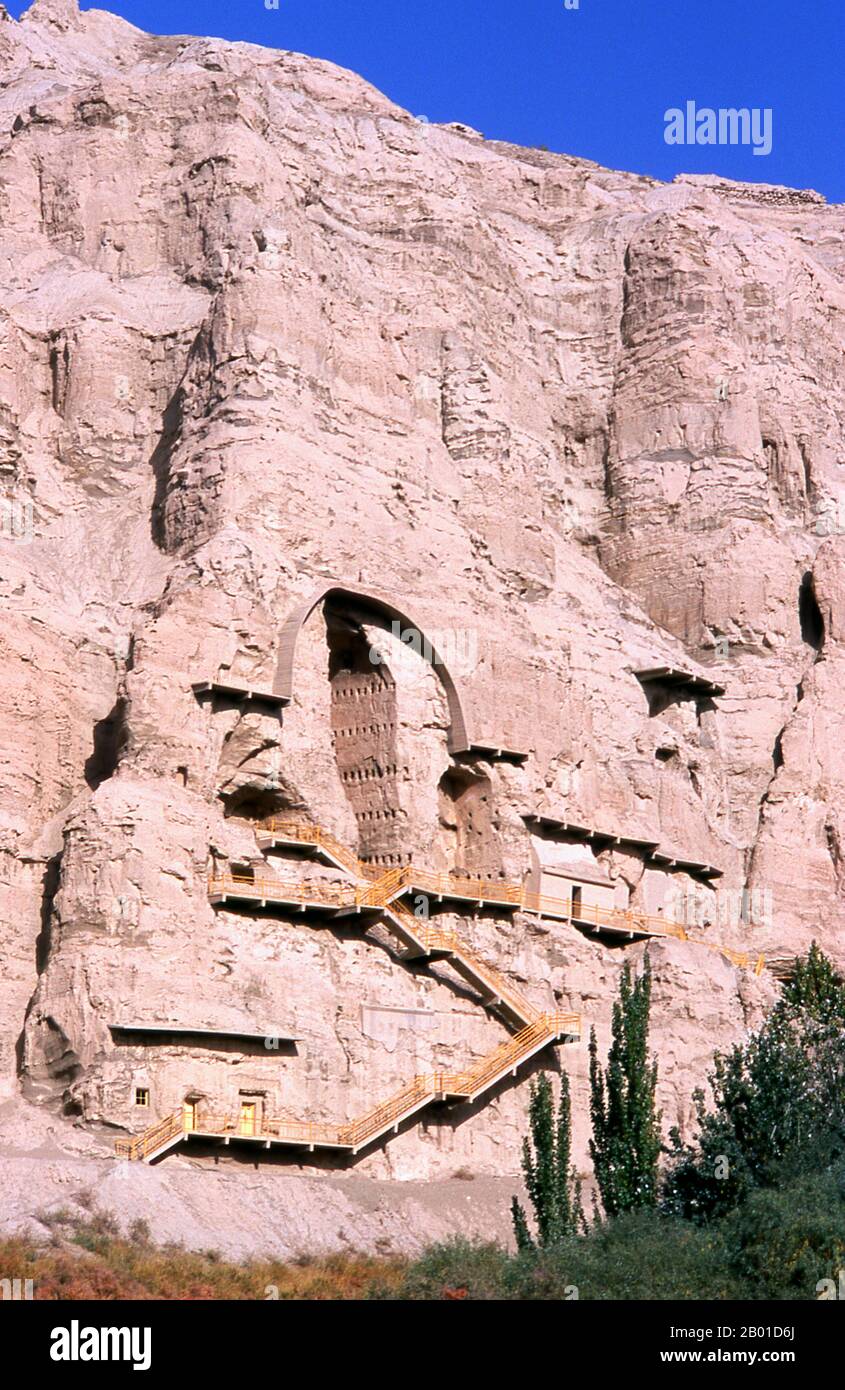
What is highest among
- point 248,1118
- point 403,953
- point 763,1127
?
point 403,953

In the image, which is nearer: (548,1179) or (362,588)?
(548,1179)

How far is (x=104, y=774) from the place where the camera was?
49906mm

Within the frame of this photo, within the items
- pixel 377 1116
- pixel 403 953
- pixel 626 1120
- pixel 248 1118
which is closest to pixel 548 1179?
pixel 626 1120

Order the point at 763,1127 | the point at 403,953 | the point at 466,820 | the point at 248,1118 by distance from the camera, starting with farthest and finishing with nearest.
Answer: the point at 466,820, the point at 403,953, the point at 248,1118, the point at 763,1127

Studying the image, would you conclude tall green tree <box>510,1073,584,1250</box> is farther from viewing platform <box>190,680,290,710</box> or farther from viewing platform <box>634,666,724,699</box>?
viewing platform <box>634,666,724,699</box>

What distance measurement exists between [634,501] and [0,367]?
19.5 meters

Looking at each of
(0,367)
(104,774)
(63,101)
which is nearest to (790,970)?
(104,774)

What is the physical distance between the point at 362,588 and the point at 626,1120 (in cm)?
1379

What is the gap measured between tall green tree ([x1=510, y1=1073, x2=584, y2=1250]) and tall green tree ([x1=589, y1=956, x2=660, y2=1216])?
25.8 inches

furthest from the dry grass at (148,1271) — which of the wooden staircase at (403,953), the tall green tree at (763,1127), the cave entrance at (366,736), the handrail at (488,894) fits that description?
the cave entrance at (366,736)

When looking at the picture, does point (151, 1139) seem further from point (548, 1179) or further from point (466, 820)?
point (466, 820)

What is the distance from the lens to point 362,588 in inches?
2008

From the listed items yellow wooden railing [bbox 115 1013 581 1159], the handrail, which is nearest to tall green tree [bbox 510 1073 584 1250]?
yellow wooden railing [bbox 115 1013 581 1159]
